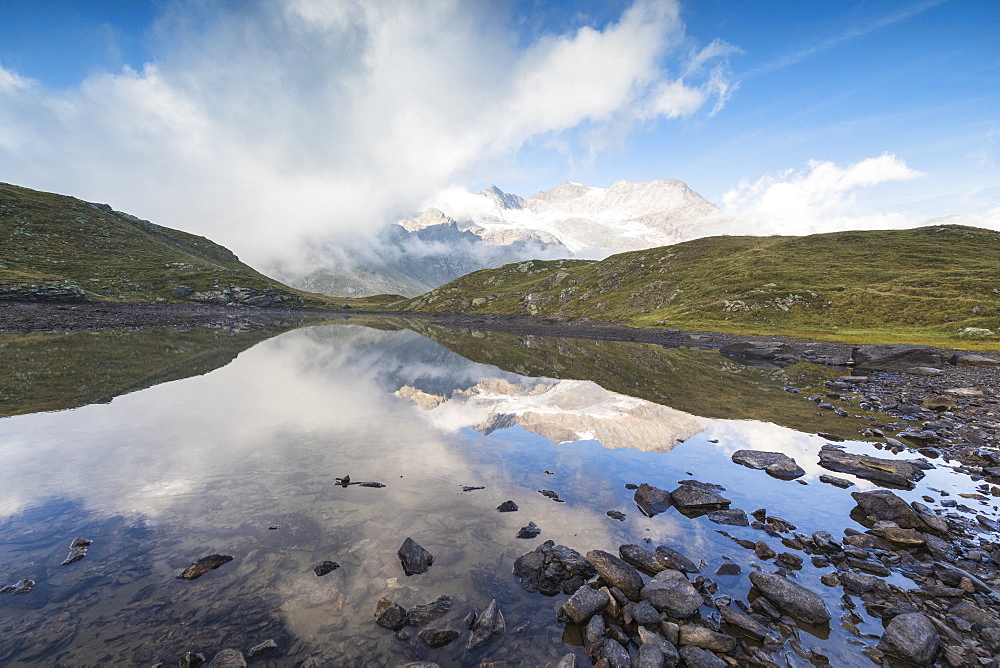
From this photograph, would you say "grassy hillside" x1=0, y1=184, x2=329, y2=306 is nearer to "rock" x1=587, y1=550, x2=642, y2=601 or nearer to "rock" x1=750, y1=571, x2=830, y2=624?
"rock" x1=587, y1=550, x2=642, y2=601

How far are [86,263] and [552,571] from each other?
214152 millimetres

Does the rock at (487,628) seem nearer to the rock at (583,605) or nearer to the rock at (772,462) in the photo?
the rock at (583,605)

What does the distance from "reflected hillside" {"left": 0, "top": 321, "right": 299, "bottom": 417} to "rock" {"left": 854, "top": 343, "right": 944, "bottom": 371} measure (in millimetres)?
79172

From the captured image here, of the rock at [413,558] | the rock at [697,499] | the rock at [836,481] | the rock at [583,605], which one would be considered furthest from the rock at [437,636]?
the rock at [836,481]

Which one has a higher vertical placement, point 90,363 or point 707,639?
point 90,363

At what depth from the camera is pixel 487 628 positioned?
8914 millimetres

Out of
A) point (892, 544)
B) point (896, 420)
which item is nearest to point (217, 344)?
point (892, 544)

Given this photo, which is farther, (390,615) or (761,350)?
(761,350)

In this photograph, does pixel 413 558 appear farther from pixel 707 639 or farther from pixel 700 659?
pixel 707 639

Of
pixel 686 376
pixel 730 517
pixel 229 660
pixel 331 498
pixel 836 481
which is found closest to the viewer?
pixel 229 660

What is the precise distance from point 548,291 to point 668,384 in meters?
144

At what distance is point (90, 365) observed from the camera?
125 ft

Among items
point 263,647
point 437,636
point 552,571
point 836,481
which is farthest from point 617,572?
point 836,481

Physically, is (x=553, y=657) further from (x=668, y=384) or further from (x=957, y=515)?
(x=668, y=384)
